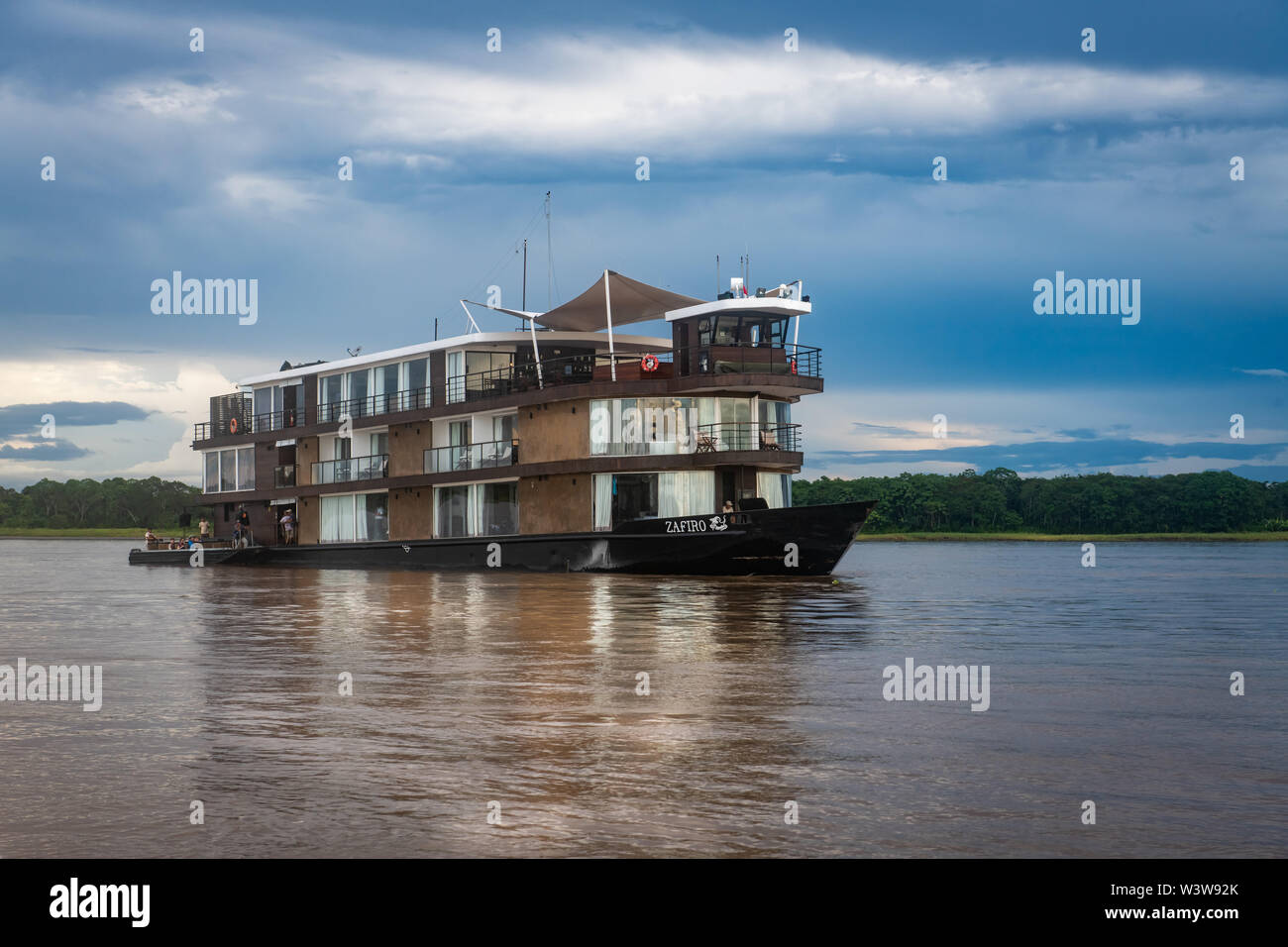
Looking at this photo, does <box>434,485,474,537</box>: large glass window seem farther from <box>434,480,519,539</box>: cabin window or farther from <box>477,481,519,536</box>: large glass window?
<box>477,481,519,536</box>: large glass window

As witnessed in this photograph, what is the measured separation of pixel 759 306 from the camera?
34750mm

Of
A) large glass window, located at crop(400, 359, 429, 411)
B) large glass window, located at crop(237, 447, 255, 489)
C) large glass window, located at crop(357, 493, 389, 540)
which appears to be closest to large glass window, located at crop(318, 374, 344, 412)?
large glass window, located at crop(357, 493, 389, 540)

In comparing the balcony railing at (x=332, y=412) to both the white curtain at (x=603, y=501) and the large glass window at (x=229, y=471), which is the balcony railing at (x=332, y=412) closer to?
the large glass window at (x=229, y=471)

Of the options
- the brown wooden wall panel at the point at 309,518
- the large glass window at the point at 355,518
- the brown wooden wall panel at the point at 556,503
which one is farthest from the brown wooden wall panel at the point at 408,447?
the brown wooden wall panel at the point at 556,503

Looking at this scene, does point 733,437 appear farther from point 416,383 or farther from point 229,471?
point 229,471

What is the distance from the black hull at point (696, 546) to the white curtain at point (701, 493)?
1530 mm

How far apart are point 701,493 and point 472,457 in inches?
389

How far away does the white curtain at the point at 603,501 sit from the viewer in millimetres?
36344

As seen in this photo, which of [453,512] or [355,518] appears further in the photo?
[355,518]

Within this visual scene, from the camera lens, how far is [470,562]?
4072cm

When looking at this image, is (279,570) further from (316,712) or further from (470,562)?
(316,712)

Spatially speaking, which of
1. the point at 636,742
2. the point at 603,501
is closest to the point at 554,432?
the point at 603,501

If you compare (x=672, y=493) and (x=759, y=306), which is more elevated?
(x=759, y=306)

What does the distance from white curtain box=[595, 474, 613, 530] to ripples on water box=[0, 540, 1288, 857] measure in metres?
15.1
